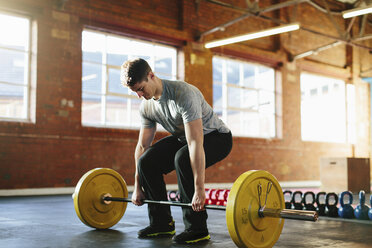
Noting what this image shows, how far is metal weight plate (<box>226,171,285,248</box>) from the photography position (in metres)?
2.16

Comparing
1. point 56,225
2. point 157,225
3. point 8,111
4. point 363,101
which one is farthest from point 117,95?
point 363,101

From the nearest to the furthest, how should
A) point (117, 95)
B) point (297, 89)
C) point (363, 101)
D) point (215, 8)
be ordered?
point (117, 95), point (215, 8), point (297, 89), point (363, 101)

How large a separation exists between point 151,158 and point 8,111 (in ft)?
14.9

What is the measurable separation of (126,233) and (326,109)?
9.45 meters

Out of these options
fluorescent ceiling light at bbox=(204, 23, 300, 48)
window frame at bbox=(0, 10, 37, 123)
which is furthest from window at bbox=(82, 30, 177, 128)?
fluorescent ceiling light at bbox=(204, 23, 300, 48)

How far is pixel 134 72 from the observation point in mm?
2357

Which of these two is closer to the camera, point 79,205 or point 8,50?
point 79,205

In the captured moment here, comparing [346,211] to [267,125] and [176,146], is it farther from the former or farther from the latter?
[267,125]

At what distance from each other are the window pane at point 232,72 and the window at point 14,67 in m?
4.26

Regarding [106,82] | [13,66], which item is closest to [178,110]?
[13,66]

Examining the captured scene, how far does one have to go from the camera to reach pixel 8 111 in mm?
6465

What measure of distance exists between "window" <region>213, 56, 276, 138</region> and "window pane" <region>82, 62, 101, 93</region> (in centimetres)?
262

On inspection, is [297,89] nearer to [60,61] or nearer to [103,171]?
[60,61]

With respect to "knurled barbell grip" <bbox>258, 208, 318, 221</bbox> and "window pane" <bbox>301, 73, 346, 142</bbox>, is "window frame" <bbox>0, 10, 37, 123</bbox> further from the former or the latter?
"window pane" <bbox>301, 73, 346, 142</bbox>
